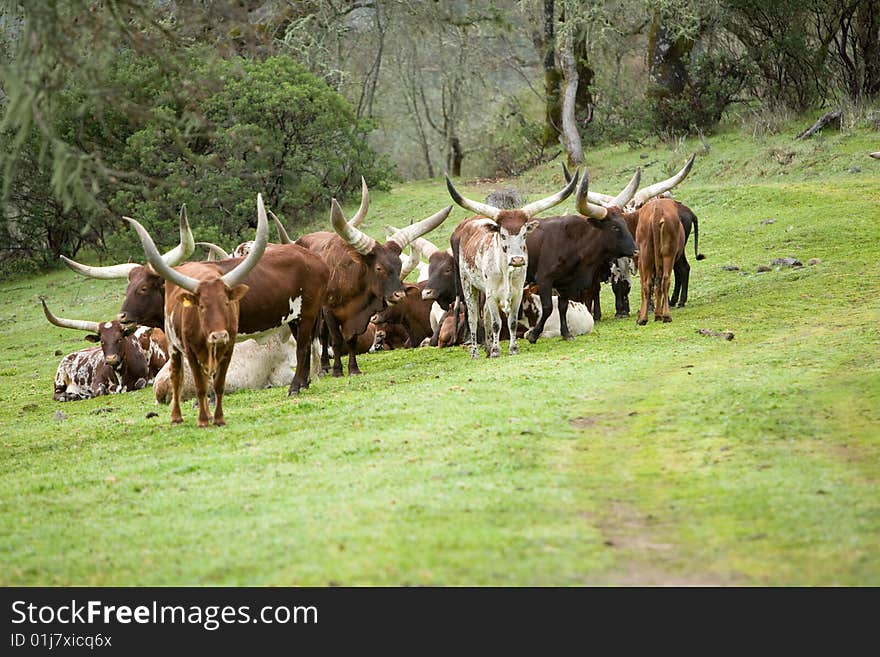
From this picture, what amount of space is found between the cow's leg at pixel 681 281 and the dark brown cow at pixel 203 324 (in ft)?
27.7

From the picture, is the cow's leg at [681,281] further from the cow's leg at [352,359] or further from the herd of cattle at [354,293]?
the cow's leg at [352,359]

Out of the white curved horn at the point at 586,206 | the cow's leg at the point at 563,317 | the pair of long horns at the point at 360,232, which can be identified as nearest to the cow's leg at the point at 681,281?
the white curved horn at the point at 586,206

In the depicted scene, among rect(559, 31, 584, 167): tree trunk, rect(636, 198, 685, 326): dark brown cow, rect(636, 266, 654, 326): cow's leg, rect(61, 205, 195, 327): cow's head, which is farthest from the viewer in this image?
rect(559, 31, 584, 167): tree trunk

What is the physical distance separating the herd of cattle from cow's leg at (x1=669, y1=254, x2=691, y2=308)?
0.07 ft

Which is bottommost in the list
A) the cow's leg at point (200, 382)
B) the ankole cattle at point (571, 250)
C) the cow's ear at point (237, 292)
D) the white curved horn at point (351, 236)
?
the ankole cattle at point (571, 250)

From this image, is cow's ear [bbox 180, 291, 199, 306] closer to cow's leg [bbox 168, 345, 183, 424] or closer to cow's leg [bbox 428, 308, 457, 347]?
cow's leg [bbox 168, 345, 183, 424]

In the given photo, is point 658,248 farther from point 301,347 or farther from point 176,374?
point 176,374

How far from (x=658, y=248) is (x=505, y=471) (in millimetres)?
9185

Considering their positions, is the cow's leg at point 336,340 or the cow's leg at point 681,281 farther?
the cow's leg at point 681,281

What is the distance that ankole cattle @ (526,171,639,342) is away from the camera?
53.8 ft

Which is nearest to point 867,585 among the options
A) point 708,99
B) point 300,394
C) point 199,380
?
point 199,380

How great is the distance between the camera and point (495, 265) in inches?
589

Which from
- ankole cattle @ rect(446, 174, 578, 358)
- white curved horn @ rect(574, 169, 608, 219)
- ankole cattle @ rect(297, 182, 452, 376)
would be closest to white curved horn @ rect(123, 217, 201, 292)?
ankole cattle @ rect(297, 182, 452, 376)

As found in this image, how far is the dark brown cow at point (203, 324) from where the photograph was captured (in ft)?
35.2
